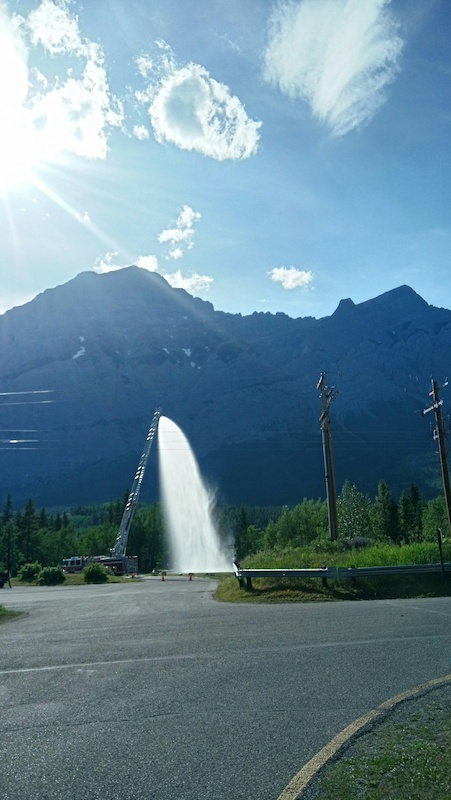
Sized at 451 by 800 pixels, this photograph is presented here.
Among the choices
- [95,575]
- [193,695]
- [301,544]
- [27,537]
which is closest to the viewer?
[193,695]

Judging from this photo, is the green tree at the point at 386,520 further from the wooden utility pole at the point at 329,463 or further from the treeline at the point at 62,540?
the treeline at the point at 62,540

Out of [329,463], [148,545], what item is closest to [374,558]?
[329,463]

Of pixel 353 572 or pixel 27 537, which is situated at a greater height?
pixel 27 537

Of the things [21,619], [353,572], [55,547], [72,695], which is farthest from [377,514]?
[72,695]

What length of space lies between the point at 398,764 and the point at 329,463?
24.7 m

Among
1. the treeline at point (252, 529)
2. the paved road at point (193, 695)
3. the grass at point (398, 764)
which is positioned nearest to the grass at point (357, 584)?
the paved road at point (193, 695)

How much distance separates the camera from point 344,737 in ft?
17.0

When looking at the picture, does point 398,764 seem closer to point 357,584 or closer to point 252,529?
point 357,584

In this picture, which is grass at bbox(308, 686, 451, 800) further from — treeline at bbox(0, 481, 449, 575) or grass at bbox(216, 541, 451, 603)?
treeline at bbox(0, 481, 449, 575)

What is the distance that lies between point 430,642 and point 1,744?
6937 millimetres

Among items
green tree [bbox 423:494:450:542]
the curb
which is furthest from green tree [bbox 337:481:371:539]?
the curb

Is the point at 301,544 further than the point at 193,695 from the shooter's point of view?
Yes

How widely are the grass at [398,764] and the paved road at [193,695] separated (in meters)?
0.39

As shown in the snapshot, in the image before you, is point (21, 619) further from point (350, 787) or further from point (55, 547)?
point (55, 547)
